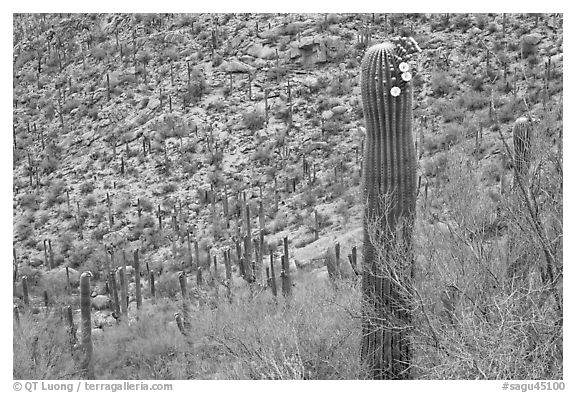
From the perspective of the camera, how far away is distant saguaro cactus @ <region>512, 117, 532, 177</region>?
30.3 ft

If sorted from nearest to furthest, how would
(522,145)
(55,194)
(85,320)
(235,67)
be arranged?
(522,145), (85,320), (55,194), (235,67)

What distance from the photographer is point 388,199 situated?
8.34m

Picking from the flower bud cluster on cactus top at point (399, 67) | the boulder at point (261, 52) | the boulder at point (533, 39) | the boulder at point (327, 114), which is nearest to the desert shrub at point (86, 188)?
the boulder at point (327, 114)

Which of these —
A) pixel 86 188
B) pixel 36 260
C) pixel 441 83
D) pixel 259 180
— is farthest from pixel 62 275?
pixel 441 83

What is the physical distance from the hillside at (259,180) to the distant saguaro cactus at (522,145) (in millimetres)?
312

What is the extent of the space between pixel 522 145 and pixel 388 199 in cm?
293

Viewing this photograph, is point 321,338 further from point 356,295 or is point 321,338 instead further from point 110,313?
point 110,313

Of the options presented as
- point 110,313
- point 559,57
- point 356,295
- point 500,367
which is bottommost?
point 110,313

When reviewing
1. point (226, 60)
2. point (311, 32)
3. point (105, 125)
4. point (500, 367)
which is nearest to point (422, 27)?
point (311, 32)

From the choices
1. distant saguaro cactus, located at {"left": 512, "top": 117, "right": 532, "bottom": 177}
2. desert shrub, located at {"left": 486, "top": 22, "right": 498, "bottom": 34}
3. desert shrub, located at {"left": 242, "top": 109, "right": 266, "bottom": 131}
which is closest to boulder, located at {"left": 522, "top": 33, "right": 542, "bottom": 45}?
desert shrub, located at {"left": 486, "top": 22, "right": 498, "bottom": 34}

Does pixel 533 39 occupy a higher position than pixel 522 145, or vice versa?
pixel 533 39

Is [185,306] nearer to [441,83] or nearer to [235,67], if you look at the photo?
[441,83]

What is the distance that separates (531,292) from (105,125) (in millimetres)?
19662

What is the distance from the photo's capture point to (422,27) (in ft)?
83.1
